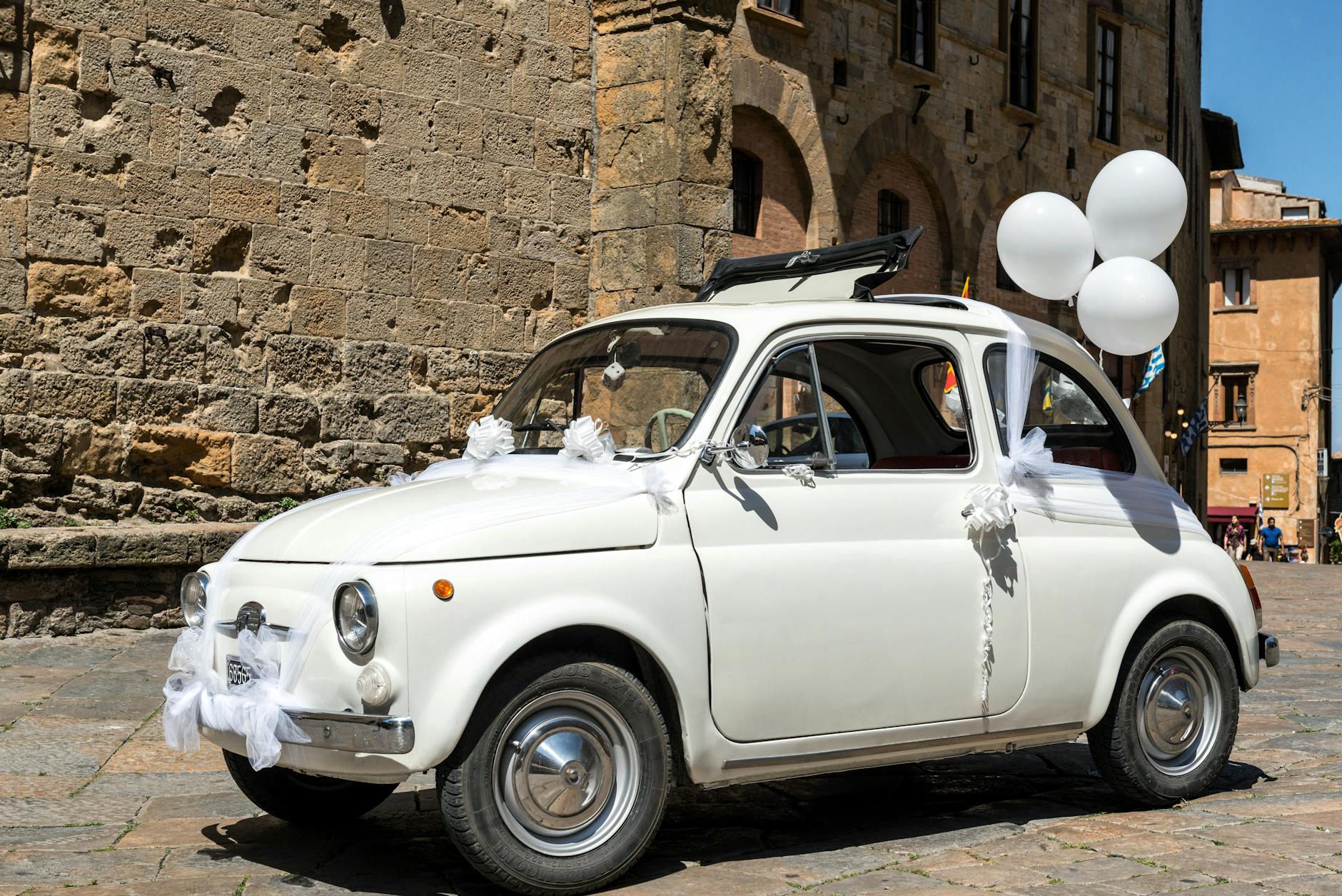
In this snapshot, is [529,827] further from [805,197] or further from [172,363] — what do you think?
[805,197]

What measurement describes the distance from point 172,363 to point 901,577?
7.65 m

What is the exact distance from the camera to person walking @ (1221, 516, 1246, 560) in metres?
47.1

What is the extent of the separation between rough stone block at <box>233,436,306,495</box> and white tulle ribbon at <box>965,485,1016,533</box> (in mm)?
7592

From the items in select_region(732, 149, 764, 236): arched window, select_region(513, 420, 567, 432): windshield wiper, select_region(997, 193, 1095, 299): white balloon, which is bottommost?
select_region(513, 420, 567, 432): windshield wiper

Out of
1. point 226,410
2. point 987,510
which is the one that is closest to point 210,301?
point 226,410

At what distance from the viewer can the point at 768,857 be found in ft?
16.8

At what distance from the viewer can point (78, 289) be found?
35.9 feet

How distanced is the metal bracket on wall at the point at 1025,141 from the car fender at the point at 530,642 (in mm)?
19814

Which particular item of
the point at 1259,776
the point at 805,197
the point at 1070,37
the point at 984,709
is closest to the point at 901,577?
the point at 984,709

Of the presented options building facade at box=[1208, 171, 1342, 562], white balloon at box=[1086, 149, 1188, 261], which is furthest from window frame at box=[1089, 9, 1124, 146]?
building facade at box=[1208, 171, 1342, 562]

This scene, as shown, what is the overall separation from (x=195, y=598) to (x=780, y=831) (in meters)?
2.17

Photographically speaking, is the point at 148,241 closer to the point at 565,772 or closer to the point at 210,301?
the point at 210,301

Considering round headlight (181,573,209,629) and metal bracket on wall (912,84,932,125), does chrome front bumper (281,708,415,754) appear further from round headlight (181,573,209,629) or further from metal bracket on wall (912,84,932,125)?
metal bracket on wall (912,84,932,125)

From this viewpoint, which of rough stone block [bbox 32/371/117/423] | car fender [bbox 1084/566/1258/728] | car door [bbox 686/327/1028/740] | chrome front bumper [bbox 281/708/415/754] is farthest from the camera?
rough stone block [bbox 32/371/117/423]
